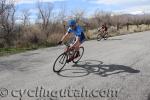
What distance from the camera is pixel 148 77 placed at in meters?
10.5

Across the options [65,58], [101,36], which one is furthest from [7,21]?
[65,58]

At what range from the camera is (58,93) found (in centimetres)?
853

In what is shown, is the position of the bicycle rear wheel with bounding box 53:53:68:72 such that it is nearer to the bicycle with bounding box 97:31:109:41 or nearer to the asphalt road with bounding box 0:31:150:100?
the asphalt road with bounding box 0:31:150:100

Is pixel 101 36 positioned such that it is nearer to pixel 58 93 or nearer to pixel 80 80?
pixel 80 80

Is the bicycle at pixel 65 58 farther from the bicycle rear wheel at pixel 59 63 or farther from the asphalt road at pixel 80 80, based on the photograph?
the asphalt road at pixel 80 80

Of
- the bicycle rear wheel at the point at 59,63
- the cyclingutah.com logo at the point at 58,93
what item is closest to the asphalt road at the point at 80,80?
the cyclingutah.com logo at the point at 58,93

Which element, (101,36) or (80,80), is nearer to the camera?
(80,80)

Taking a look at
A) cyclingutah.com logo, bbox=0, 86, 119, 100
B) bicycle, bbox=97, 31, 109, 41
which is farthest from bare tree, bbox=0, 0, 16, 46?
cyclingutah.com logo, bbox=0, 86, 119, 100

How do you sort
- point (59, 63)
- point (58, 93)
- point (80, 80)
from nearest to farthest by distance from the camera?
point (58, 93), point (80, 80), point (59, 63)

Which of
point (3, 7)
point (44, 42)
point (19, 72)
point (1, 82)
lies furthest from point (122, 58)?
point (3, 7)

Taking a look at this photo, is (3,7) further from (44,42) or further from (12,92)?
(12,92)

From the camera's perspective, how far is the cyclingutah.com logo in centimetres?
823

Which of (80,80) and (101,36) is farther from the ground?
(80,80)

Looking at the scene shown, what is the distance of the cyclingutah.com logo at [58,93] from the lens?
8.23m
